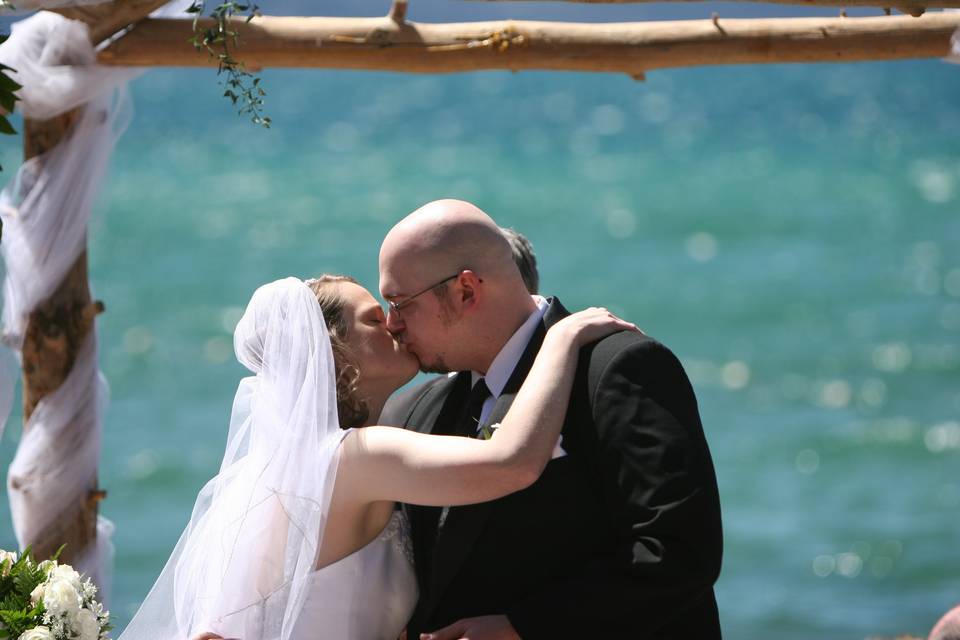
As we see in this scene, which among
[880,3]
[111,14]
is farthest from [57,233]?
[880,3]

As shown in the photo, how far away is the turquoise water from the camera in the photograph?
12.3 m

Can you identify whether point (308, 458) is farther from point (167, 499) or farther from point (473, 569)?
point (167, 499)

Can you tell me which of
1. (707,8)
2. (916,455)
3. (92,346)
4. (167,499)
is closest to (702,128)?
(707,8)

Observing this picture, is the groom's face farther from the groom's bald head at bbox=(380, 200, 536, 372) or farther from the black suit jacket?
the black suit jacket

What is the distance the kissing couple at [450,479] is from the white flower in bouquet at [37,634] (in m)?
0.33

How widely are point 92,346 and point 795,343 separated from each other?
13.3m

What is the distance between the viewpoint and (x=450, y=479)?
10.9ft

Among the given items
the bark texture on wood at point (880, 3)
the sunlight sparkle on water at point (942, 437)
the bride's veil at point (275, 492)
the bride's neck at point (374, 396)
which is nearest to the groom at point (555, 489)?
the bride's neck at point (374, 396)

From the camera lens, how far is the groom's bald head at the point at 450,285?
3.58 meters

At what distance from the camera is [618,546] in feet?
11.2

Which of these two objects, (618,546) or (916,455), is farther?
(916,455)

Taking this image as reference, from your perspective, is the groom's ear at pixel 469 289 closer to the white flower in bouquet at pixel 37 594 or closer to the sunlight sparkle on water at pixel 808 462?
the white flower in bouquet at pixel 37 594

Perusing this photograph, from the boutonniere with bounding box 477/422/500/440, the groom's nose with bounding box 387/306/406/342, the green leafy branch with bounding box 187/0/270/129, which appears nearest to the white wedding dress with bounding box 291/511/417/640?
the boutonniere with bounding box 477/422/500/440

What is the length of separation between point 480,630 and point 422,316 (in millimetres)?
812
